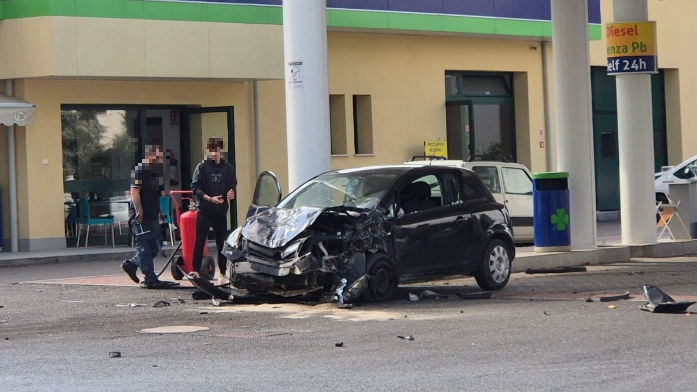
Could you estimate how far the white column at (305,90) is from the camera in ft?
56.6

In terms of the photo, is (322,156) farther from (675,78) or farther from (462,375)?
(675,78)

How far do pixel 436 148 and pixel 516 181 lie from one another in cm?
810

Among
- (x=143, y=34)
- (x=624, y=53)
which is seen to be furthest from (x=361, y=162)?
(x=624, y=53)

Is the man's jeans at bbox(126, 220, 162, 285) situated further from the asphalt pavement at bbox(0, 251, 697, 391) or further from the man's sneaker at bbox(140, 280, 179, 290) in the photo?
the asphalt pavement at bbox(0, 251, 697, 391)

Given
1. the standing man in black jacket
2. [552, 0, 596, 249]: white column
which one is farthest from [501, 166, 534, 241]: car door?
the standing man in black jacket

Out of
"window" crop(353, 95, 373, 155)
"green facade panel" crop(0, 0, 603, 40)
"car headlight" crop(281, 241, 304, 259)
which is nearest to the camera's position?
"car headlight" crop(281, 241, 304, 259)

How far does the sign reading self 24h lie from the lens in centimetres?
2145

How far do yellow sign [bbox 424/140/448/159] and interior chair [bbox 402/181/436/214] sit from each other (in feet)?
52.9

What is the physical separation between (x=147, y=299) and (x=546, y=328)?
5.84 metres

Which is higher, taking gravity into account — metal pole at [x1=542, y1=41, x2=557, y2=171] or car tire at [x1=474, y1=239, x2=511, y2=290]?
A: metal pole at [x1=542, y1=41, x2=557, y2=171]

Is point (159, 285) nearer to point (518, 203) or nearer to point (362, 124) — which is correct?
point (518, 203)

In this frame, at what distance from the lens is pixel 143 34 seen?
2527cm

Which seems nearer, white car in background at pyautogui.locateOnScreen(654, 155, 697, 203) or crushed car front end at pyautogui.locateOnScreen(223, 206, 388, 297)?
crushed car front end at pyautogui.locateOnScreen(223, 206, 388, 297)

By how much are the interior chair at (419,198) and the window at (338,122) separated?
1487 centimetres
